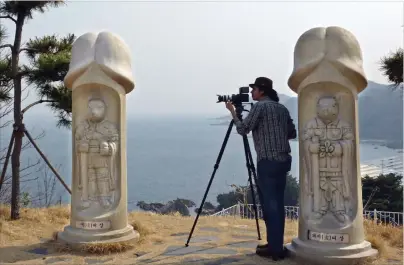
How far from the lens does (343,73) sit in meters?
4.75

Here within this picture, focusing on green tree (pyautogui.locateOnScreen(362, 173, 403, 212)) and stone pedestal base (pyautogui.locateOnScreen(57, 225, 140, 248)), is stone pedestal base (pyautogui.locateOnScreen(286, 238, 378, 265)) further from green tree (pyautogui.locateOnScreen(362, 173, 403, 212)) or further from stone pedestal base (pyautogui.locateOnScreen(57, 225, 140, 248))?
green tree (pyautogui.locateOnScreen(362, 173, 403, 212))

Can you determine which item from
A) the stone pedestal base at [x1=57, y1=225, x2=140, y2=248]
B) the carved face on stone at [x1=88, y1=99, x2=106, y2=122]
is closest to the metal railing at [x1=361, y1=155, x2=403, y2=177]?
the stone pedestal base at [x1=57, y1=225, x2=140, y2=248]

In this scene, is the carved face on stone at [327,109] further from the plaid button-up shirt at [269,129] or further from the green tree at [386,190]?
the green tree at [386,190]

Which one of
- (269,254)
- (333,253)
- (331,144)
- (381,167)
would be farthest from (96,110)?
(381,167)

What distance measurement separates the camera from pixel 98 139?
5508 millimetres

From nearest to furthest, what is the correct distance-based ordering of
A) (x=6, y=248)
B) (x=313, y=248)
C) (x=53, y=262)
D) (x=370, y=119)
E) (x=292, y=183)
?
(x=313, y=248) → (x=53, y=262) → (x=6, y=248) → (x=292, y=183) → (x=370, y=119)

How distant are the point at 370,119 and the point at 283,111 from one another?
39.6 feet

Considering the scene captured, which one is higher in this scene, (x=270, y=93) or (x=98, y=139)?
(x=270, y=93)

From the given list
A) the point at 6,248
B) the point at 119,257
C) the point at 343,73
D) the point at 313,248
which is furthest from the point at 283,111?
the point at 6,248

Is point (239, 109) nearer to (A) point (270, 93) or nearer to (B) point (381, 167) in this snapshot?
(A) point (270, 93)

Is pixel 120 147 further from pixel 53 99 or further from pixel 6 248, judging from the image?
pixel 53 99

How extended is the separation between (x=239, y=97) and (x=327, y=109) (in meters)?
1.02

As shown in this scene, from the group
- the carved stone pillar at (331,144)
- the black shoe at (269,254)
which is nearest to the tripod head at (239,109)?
the carved stone pillar at (331,144)

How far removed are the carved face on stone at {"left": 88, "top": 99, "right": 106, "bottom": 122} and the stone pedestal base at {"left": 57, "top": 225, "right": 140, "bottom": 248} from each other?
1361mm
